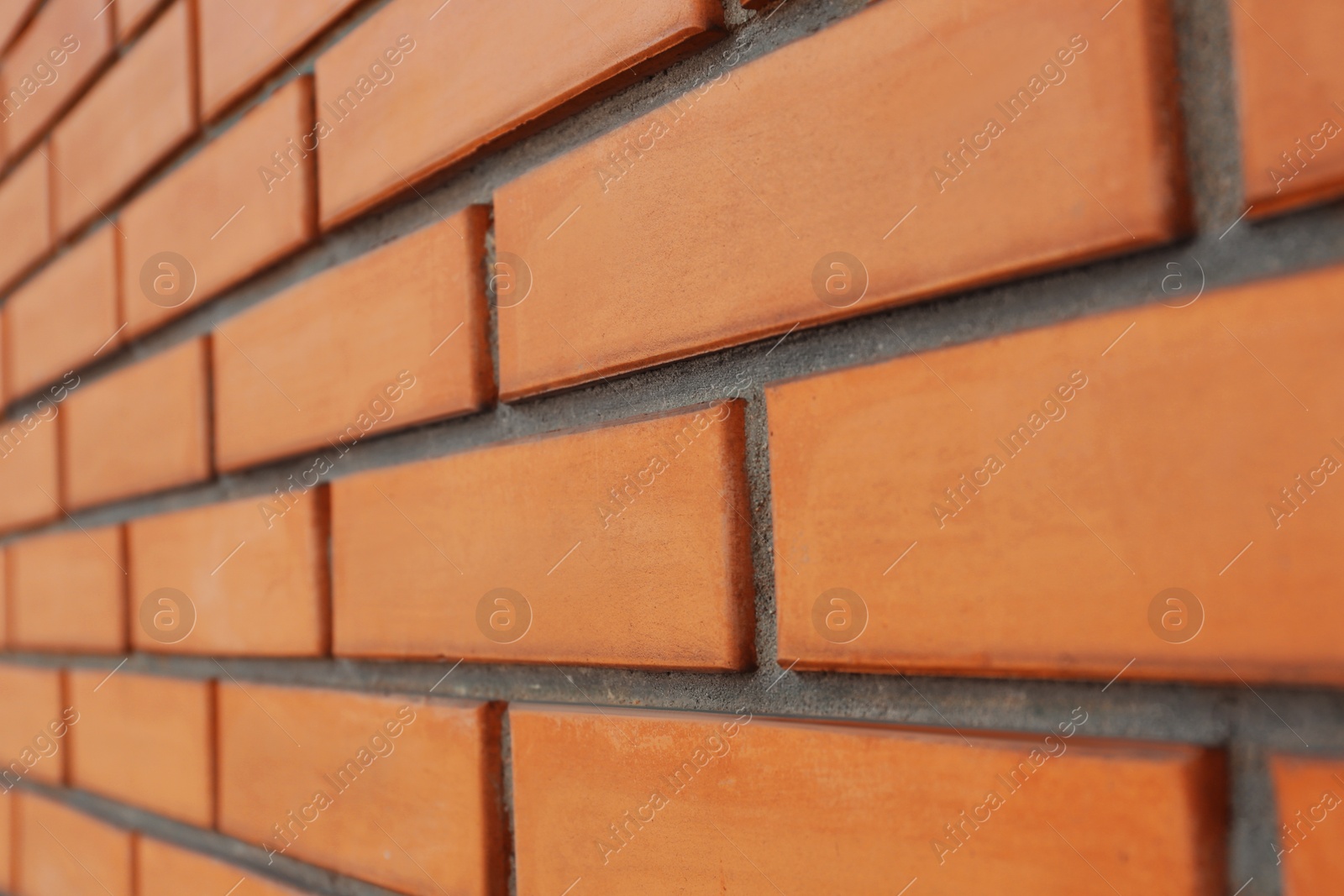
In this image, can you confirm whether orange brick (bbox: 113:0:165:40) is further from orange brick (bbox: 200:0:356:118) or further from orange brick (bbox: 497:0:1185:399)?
orange brick (bbox: 497:0:1185:399)

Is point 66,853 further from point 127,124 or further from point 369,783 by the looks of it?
point 127,124

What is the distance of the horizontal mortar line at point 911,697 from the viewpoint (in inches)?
14.4

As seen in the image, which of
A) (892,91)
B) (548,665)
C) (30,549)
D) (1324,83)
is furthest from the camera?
(30,549)

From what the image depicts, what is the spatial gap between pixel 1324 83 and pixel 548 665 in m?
0.51

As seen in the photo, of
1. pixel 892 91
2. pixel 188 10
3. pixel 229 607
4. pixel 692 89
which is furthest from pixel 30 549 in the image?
pixel 892 91

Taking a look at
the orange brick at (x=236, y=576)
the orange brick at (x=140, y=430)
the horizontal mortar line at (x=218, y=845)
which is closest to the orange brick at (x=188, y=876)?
the horizontal mortar line at (x=218, y=845)

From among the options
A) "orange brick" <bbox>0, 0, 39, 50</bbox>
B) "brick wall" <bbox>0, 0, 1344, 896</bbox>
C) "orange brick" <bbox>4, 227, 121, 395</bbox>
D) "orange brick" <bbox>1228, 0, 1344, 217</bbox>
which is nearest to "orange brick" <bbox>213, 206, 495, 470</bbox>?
"brick wall" <bbox>0, 0, 1344, 896</bbox>

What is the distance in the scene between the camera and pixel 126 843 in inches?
44.4

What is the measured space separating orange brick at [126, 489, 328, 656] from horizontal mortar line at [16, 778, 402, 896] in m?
0.19

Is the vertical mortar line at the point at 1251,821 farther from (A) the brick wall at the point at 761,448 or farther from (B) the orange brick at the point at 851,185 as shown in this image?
(B) the orange brick at the point at 851,185

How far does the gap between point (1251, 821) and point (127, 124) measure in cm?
129

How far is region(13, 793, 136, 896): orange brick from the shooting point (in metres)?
1.15

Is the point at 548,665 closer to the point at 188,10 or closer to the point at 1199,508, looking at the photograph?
the point at 1199,508

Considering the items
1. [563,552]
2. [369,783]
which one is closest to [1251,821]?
[563,552]
